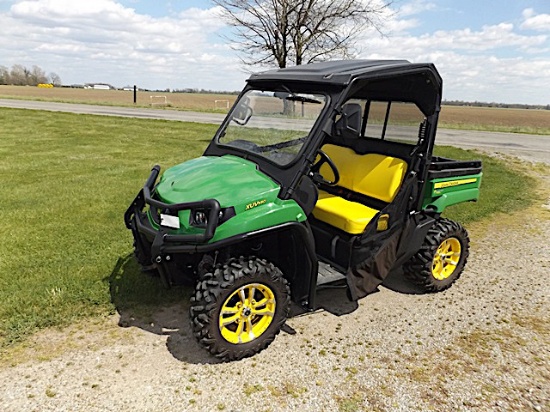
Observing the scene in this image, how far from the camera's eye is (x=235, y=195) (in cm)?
306

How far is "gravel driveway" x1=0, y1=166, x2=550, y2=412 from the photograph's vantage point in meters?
2.79

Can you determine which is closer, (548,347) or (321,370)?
(321,370)

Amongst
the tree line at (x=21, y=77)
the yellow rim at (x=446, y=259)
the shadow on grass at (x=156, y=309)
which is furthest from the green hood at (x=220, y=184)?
the tree line at (x=21, y=77)

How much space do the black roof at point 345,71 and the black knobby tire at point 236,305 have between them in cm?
145

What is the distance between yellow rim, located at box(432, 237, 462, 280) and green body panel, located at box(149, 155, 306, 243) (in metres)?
1.81

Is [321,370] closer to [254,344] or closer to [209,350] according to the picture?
[254,344]

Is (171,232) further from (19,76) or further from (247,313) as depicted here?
(19,76)

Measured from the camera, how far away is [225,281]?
9.77 feet

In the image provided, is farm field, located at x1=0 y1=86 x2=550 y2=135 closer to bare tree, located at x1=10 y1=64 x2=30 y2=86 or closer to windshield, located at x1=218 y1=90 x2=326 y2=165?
windshield, located at x1=218 y1=90 x2=326 y2=165

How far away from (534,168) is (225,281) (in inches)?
436

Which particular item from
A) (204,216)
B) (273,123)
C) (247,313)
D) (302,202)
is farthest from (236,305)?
(273,123)

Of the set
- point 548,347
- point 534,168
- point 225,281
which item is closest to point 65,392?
point 225,281

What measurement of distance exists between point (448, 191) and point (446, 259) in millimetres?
688

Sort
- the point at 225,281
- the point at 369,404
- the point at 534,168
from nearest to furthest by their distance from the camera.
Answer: the point at 369,404
the point at 225,281
the point at 534,168
